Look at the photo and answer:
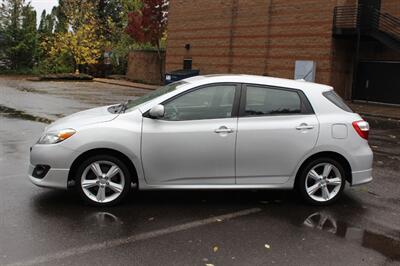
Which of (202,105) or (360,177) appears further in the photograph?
(360,177)

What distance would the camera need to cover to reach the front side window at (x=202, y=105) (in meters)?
5.79

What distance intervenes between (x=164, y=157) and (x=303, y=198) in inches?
70.3

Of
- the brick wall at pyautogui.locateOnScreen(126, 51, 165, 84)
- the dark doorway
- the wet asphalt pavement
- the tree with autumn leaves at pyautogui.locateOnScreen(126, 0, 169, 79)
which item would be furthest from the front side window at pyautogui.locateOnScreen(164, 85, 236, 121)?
the tree with autumn leaves at pyautogui.locateOnScreen(126, 0, 169, 79)

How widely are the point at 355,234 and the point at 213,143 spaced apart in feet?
5.98

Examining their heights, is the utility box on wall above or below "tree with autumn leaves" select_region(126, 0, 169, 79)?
below

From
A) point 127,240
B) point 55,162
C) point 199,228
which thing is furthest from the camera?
point 55,162

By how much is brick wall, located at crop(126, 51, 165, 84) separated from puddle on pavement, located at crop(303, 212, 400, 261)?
30987 mm

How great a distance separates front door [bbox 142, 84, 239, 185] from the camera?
564cm

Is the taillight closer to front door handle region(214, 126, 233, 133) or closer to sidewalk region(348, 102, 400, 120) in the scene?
front door handle region(214, 126, 233, 133)

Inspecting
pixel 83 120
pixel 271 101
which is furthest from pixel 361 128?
pixel 83 120

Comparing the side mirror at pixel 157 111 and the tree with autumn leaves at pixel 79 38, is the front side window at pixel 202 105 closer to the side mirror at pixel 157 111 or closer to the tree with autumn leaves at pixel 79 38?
the side mirror at pixel 157 111

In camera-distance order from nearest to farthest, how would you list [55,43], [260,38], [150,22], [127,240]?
1. [127,240]
2. [260,38]
3. [150,22]
4. [55,43]

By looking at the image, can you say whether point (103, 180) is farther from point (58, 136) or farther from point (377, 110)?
point (377, 110)

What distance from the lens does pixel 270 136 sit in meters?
5.83
